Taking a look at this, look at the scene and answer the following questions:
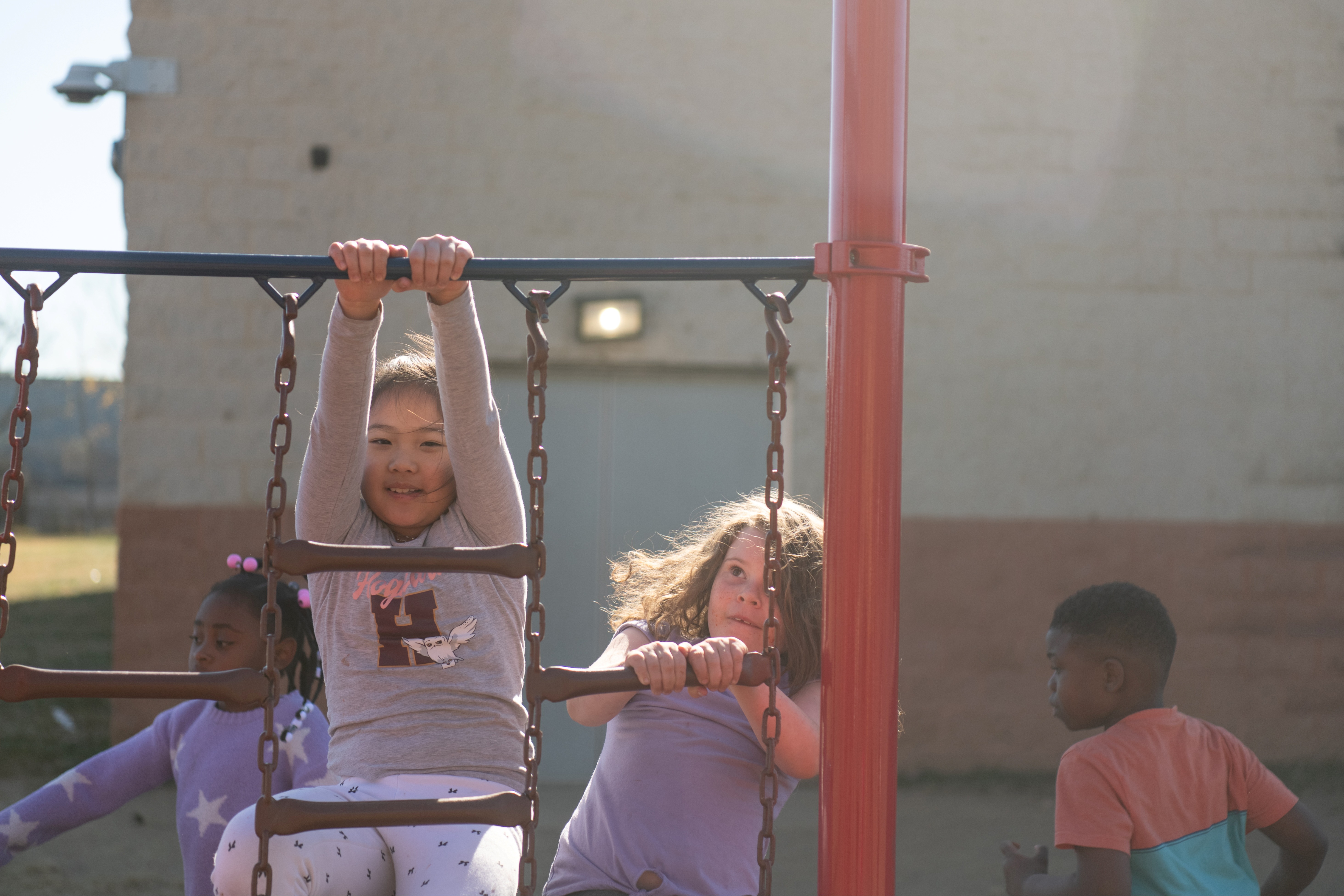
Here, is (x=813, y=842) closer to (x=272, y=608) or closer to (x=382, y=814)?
(x=382, y=814)

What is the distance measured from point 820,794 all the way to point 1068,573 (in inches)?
161

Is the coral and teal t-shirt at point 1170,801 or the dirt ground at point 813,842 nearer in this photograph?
the coral and teal t-shirt at point 1170,801

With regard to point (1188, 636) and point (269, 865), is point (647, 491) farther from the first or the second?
point (269, 865)

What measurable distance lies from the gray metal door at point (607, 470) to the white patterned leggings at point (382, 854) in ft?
11.6

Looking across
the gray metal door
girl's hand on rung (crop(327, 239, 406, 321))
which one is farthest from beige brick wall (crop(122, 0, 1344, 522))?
girl's hand on rung (crop(327, 239, 406, 321))

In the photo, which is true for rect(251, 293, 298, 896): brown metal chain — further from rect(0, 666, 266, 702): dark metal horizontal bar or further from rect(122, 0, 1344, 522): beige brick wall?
rect(122, 0, 1344, 522): beige brick wall

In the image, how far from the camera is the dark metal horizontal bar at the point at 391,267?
1.84m

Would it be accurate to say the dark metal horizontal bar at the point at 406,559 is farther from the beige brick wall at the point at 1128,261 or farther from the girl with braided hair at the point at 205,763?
the beige brick wall at the point at 1128,261

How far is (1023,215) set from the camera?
5703 mm

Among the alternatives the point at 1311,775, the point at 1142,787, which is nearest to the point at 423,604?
the point at 1142,787

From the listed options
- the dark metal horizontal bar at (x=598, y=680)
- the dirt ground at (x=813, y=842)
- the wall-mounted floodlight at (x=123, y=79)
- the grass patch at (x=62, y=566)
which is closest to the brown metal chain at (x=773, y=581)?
the dark metal horizontal bar at (x=598, y=680)

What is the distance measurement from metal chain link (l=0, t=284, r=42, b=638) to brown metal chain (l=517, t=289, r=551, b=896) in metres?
0.75

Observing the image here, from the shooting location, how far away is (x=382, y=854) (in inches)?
76.2

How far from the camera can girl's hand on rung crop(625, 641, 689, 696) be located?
177cm
